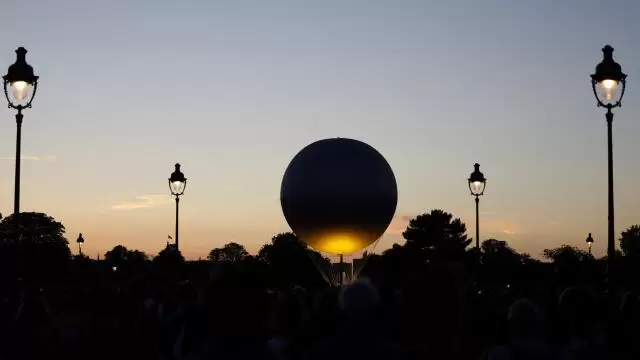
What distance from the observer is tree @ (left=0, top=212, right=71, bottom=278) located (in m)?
21.7

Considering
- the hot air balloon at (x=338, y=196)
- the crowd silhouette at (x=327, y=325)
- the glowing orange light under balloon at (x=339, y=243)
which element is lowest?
the crowd silhouette at (x=327, y=325)

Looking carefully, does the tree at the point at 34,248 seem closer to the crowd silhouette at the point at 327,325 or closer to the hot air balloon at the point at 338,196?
the hot air balloon at the point at 338,196

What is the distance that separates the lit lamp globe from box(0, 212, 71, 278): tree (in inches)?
309

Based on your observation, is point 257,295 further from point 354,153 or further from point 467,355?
point 354,153

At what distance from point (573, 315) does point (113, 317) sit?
15.0 feet

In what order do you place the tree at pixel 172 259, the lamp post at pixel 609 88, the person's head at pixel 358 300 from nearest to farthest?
the person's head at pixel 358 300, the lamp post at pixel 609 88, the tree at pixel 172 259

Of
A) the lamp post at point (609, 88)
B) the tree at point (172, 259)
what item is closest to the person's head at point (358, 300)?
the lamp post at point (609, 88)

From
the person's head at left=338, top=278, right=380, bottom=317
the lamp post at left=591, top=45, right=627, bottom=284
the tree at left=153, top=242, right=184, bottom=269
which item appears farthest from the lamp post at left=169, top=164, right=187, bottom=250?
the person's head at left=338, top=278, right=380, bottom=317

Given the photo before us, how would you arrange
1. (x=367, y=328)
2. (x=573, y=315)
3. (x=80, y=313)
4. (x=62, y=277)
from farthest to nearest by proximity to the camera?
(x=62, y=277)
(x=573, y=315)
(x=80, y=313)
(x=367, y=328)

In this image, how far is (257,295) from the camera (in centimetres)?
541

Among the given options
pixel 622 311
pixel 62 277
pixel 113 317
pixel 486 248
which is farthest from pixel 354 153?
pixel 486 248

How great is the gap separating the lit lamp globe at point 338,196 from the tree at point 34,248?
7851mm

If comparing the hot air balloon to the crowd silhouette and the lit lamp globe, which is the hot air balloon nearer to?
the lit lamp globe

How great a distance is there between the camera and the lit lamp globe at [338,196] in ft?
92.1
